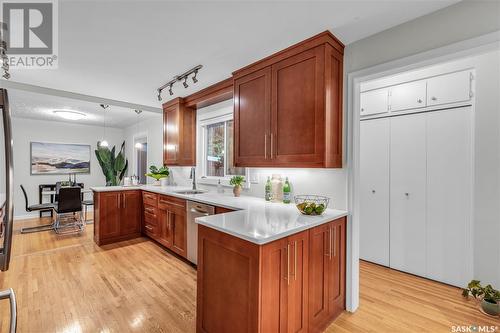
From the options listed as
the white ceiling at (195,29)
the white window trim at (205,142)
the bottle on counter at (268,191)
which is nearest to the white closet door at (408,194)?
the white ceiling at (195,29)

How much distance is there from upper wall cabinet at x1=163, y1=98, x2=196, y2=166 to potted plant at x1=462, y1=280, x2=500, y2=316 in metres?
3.83

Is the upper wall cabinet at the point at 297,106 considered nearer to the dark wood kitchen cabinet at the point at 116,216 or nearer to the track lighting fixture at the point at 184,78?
the track lighting fixture at the point at 184,78

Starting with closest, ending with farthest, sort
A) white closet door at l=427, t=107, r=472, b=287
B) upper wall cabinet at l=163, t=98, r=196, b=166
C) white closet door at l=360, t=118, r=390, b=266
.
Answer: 1. white closet door at l=427, t=107, r=472, b=287
2. white closet door at l=360, t=118, r=390, b=266
3. upper wall cabinet at l=163, t=98, r=196, b=166

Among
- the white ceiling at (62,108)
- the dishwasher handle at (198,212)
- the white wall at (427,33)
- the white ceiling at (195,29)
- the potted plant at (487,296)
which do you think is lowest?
the potted plant at (487,296)

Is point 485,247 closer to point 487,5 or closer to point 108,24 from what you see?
point 487,5

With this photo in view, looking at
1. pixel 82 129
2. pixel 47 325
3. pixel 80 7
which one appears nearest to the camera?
pixel 80 7

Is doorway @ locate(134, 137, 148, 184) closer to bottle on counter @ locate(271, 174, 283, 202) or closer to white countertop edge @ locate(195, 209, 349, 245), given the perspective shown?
bottle on counter @ locate(271, 174, 283, 202)

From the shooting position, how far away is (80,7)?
1.73m

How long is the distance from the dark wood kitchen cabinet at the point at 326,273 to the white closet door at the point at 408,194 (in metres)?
1.22

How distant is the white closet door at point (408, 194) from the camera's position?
271cm

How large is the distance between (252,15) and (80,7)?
1274 millimetres

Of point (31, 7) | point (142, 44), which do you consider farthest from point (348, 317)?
point (31, 7)

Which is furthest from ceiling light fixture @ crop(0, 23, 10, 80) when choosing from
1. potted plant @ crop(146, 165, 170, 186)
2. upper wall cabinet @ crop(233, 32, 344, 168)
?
potted plant @ crop(146, 165, 170, 186)

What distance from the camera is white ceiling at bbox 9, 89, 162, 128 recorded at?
3826 mm
